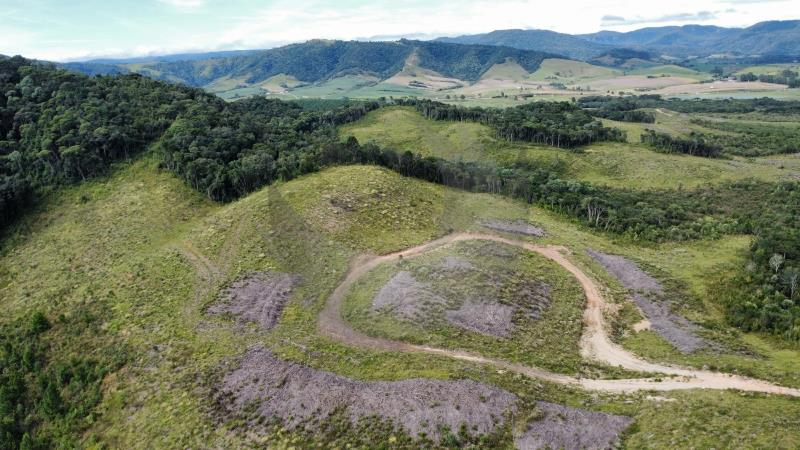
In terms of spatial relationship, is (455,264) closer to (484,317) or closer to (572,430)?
(484,317)

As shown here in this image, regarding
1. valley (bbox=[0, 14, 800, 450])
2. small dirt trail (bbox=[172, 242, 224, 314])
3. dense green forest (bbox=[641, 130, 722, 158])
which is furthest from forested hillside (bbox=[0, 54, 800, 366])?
dense green forest (bbox=[641, 130, 722, 158])

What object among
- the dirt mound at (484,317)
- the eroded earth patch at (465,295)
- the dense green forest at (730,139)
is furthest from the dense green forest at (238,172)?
the dense green forest at (730,139)

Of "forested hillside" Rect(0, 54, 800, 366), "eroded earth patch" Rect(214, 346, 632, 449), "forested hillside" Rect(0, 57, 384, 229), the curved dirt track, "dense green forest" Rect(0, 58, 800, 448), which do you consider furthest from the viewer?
"forested hillside" Rect(0, 57, 384, 229)

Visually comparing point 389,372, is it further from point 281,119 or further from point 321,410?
point 281,119

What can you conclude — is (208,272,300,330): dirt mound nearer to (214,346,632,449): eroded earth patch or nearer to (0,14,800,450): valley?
(0,14,800,450): valley

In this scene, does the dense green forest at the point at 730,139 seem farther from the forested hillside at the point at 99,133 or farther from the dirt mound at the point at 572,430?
the dirt mound at the point at 572,430
